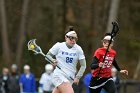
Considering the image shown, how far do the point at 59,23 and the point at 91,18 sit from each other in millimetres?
2975

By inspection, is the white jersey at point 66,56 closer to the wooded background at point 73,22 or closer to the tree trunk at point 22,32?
the tree trunk at point 22,32

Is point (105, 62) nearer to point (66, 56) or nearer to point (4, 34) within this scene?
point (66, 56)

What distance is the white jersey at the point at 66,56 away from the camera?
16.7 meters

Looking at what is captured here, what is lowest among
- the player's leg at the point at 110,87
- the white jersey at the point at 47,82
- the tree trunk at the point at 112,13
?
the white jersey at the point at 47,82

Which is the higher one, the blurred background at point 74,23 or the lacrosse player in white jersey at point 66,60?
the lacrosse player in white jersey at point 66,60

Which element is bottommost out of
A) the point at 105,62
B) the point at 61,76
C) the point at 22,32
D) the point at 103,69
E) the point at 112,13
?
the point at 22,32

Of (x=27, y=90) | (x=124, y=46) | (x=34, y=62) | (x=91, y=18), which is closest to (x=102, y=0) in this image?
(x=91, y=18)

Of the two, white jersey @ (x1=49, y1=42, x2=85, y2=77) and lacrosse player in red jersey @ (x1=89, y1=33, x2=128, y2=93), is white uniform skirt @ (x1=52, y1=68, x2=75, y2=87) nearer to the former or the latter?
white jersey @ (x1=49, y1=42, x2=85, y2=77)

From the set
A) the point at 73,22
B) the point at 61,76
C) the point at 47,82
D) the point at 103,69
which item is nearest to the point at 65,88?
the point at 61,76

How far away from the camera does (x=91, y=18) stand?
56.4 m

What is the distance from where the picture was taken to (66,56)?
54.6ft

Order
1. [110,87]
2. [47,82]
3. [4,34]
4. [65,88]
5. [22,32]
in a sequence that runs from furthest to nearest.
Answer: [4,34] → [22,32] → [47,82] → [110,87] → [65,88]

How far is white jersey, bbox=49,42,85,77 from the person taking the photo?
16672 mm

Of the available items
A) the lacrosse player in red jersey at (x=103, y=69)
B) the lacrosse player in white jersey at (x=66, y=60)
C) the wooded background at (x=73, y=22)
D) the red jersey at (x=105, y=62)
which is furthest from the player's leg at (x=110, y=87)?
the wooded background at (x=73, y=22)
